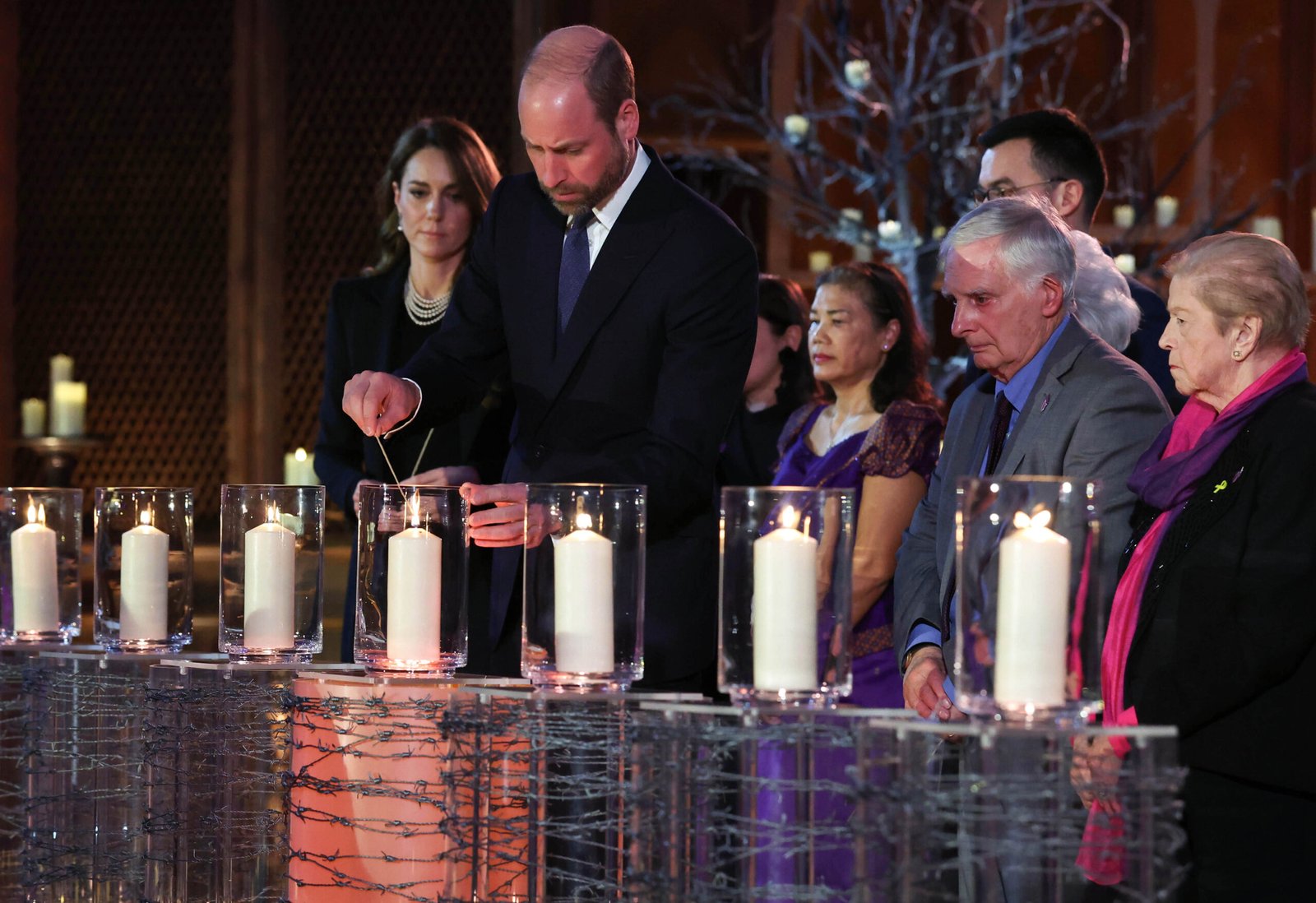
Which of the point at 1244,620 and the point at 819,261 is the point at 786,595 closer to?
the point at 1244,620

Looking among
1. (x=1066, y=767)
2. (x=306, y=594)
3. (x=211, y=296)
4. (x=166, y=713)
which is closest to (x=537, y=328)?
(x=306, y=594)

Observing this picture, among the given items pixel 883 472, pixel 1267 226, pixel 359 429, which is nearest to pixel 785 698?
pixel 883 472

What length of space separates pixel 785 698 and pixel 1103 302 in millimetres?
1314

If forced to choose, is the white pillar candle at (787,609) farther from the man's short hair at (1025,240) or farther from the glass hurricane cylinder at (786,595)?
the man's short hair at (1025,240)

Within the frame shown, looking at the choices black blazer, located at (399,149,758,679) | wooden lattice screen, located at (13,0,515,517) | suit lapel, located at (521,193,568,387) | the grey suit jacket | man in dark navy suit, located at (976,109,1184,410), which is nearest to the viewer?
the grey suit jacket

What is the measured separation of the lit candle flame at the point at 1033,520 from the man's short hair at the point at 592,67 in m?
0.99

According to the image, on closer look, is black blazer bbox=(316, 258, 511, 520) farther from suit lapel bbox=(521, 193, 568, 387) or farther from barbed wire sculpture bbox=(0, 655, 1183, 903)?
barbed wire sculpture bbox=(0, 655, 1183, 903)

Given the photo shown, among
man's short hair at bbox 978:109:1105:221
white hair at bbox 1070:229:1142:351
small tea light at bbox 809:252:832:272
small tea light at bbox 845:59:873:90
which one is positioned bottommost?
white hair at bbox 1070:229:1142:351

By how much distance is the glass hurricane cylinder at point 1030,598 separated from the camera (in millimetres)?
1375

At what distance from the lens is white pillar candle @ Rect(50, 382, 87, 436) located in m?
4.69

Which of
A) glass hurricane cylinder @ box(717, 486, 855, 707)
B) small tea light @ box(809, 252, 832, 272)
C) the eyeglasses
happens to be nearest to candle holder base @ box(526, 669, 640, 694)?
glass hurricane cylinder @ box(717, 486, 855, 707)

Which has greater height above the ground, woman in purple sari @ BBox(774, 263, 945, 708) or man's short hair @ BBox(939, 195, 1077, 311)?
man's short hair @ BBox(939, 195, 1077, 311)

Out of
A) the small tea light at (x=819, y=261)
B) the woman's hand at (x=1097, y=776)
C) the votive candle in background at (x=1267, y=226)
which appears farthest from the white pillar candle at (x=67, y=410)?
the woman's hand at (x=1097, y=776)

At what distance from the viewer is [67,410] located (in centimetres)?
470
